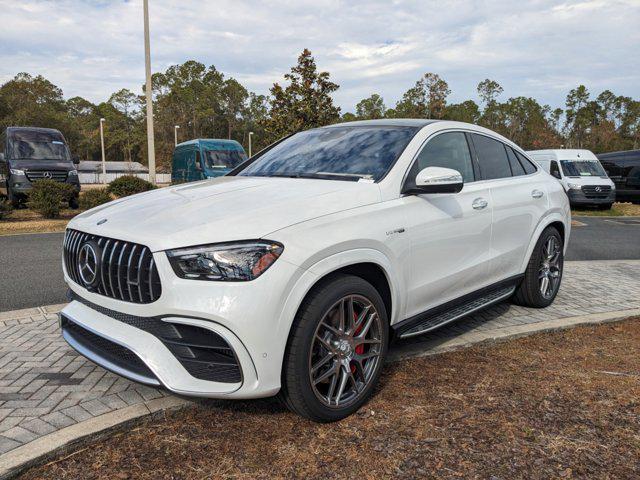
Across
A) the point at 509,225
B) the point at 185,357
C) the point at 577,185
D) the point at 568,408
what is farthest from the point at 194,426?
the point at 577,185

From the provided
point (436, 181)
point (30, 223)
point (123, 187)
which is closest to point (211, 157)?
point (123, 187)

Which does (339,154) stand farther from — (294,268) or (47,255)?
(47,255)

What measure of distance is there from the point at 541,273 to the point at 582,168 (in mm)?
17247

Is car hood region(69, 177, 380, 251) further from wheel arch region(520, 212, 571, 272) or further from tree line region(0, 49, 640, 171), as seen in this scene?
tree line region(0, 49, 640, 171)

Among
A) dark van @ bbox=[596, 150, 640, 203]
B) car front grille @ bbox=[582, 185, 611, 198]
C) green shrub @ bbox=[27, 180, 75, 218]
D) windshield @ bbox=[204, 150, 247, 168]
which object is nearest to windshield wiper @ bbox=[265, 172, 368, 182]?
green shrub @ bbox=[27, 180, 75, 218]

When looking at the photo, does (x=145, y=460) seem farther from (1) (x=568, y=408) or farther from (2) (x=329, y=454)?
(1) (x=568, y=408)

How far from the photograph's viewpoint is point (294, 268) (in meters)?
2.59

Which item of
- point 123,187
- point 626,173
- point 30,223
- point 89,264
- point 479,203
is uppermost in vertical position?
point 479,203

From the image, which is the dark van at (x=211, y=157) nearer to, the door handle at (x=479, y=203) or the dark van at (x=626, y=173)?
the dark van at (x=626, y=173)

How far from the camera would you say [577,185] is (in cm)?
1969

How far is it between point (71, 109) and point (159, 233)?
125 meters

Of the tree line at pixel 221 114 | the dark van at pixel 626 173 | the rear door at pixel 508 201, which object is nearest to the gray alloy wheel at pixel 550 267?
the rear door at pixel 508 201

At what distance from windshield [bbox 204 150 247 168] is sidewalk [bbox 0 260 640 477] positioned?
658 inches

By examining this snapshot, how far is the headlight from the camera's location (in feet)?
8.30
